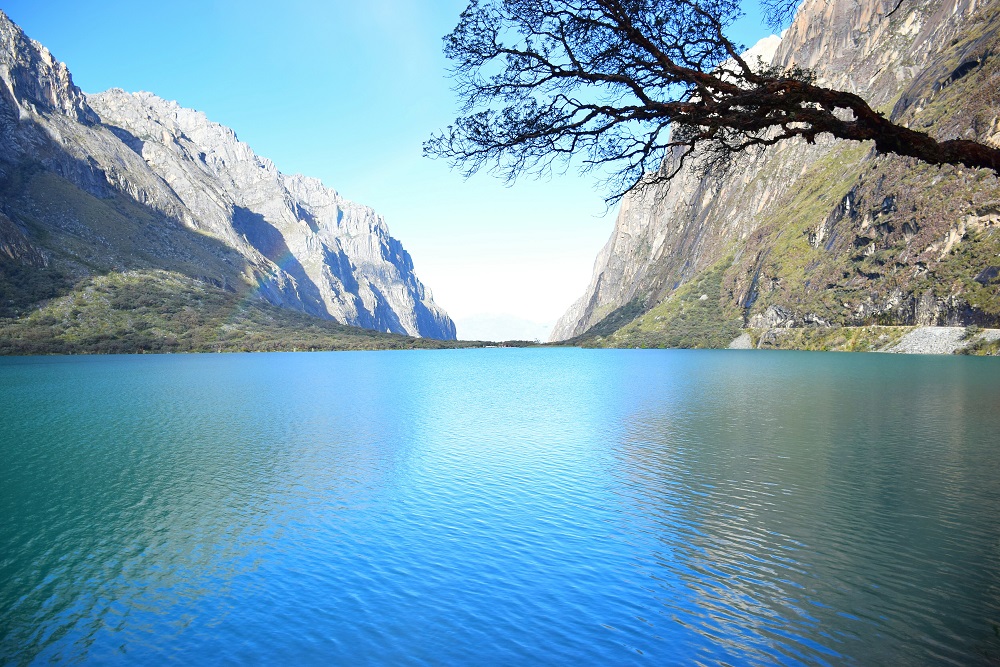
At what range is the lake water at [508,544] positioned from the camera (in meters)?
13.3

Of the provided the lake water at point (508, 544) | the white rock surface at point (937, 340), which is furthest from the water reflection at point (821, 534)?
the white rock surface at point (937, 340)

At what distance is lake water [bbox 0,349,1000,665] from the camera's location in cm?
1334

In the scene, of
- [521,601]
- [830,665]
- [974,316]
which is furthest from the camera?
[974,316]

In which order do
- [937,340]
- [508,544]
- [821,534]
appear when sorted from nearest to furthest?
1. [508,544]
2. [821,534]
3. [937,340]

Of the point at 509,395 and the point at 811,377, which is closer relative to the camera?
the point at 509,395

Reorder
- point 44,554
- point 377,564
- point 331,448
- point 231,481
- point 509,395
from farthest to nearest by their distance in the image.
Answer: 1. point 509,395
2. point 331,448
3. point 231,481
4. point 44,554
5. point 377,564

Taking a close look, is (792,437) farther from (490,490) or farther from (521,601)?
(521,601)

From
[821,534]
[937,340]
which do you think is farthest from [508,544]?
[937,340]

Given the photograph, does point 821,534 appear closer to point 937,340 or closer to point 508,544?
point 508,544

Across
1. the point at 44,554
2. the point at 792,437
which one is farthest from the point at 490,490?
the point at 792,437

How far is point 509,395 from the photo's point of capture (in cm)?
7625

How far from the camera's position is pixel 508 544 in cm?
2005

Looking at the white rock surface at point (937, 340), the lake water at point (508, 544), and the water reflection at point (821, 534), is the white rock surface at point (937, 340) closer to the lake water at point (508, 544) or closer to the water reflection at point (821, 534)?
the water reflection at point (821, 534)

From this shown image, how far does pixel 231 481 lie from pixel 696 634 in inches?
995
